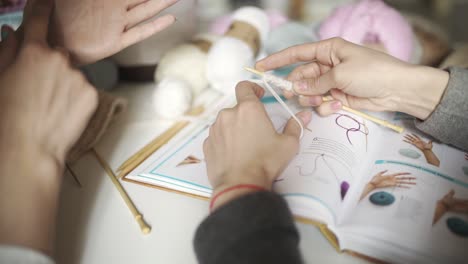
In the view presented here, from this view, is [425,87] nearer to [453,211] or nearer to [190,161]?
[453,211]

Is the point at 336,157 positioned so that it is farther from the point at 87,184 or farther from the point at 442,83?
the point at 87,184

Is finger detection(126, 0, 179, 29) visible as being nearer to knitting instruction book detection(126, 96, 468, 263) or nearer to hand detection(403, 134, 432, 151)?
knitting instruction book detection(126, 96, 468, 263)

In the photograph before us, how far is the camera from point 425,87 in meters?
0.56

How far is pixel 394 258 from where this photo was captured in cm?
44

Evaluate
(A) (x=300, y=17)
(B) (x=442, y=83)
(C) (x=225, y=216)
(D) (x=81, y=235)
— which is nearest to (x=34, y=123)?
(D) (x=81, y=235)

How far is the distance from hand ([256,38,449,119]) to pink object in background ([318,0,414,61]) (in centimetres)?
21

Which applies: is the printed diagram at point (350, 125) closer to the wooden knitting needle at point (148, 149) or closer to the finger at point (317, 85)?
the finger at point (317, 85)

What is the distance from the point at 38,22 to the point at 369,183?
54cm

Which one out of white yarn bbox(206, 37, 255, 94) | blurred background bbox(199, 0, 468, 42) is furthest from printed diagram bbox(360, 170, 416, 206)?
blurred background bbox(199, 0, 468, 42)

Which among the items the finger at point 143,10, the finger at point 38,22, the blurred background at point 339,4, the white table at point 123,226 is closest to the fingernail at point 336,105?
the white table at point 123,226

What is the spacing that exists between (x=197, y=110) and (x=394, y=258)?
18.5 inches

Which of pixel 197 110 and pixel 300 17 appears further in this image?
pixel 300 17

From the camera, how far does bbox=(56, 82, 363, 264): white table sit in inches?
18.7

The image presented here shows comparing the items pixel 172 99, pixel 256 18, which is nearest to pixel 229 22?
pixel 256 18
